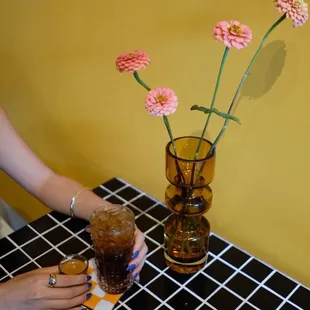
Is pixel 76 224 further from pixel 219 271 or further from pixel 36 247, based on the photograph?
pixel 219 271

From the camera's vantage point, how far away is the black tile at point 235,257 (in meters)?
1.04

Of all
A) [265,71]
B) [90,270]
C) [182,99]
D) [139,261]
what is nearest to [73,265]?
[90,270]

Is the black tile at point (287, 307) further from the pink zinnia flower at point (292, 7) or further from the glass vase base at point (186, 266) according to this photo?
the pink zinnia flower at point (292, 7)

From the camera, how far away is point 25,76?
5.47 ft

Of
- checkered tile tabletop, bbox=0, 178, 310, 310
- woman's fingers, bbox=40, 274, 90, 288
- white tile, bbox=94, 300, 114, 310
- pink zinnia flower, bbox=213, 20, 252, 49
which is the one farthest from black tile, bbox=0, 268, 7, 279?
pink zinnia flower, bbox=213, 20, 252, 49

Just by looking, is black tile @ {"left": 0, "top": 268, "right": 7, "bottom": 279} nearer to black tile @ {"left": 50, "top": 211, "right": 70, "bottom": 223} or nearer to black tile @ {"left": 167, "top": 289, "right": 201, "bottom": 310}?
black tile @ {"left": 50, "top": 211, "right": 70, "bottom": 223}

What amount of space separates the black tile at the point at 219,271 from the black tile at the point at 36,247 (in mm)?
376

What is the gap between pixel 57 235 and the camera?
111 cm

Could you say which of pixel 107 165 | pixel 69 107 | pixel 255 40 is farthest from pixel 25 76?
pixel 255 40

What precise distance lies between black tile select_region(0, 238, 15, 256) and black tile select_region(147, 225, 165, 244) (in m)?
0.33

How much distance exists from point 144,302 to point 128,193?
0.40 meters

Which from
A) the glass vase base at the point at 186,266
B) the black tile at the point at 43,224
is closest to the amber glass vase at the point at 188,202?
the glass vase base at the point at 186,266

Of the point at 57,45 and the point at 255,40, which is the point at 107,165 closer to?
the point at 57,45

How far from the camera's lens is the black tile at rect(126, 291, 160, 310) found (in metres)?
0.93
